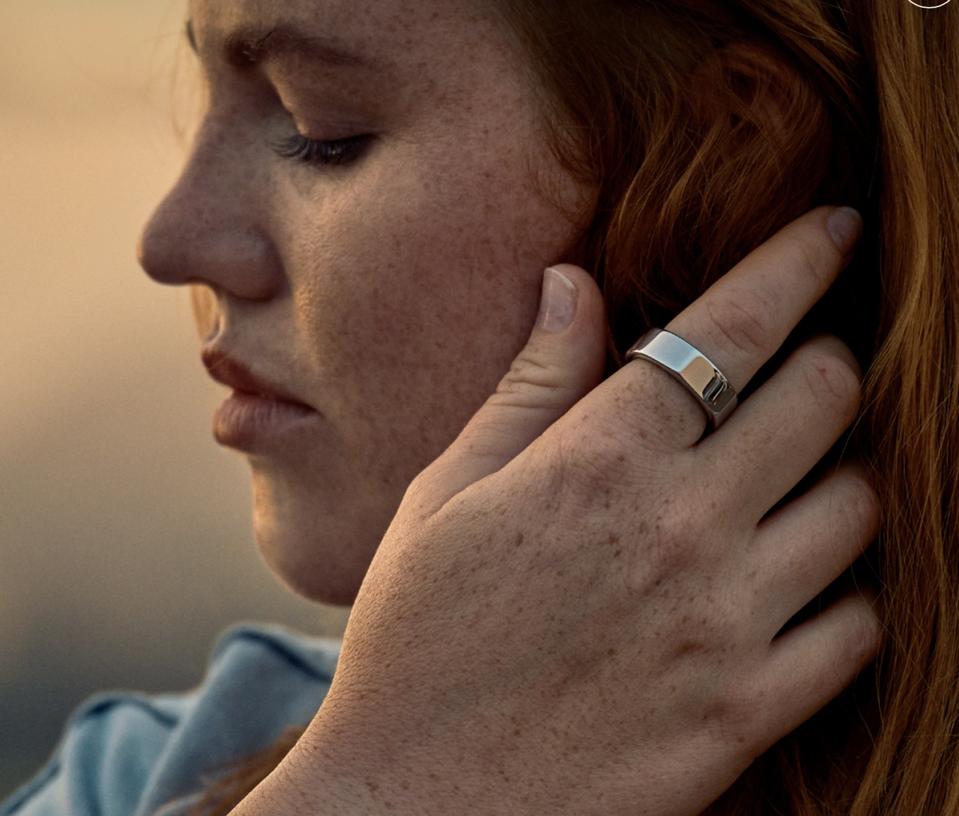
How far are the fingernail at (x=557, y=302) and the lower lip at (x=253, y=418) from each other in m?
0.33

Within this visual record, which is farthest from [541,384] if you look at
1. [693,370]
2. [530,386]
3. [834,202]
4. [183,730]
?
[183,730]

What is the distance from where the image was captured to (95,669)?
5.09 m

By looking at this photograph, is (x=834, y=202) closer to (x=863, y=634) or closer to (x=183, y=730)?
(x=863, y=634)

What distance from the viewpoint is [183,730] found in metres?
1.96

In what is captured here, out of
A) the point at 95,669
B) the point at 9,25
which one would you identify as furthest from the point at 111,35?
the point at 95,669

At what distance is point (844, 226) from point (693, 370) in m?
0.26

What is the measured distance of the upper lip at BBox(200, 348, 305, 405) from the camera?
150cm

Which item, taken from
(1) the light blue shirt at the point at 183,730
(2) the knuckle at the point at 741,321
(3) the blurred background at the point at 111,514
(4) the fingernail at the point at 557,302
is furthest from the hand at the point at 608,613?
(3) the blurred background at the point at 111,514

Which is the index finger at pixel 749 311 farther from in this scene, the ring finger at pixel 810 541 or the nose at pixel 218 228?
the nose at pixel 218 228

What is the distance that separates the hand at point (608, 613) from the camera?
1.17 meters

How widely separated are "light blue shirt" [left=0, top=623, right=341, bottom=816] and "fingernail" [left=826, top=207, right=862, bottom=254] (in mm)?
1140

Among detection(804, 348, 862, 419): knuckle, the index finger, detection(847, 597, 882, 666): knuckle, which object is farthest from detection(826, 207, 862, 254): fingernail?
detection(847, 597, 882, 666): knuckle

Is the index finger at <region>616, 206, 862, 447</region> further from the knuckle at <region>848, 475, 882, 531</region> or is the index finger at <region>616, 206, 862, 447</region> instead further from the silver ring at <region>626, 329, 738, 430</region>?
the knuckle at <region>848, 475, 882, 531</region>

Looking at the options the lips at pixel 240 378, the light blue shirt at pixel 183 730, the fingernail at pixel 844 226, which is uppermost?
the lips at pixel 240 378
